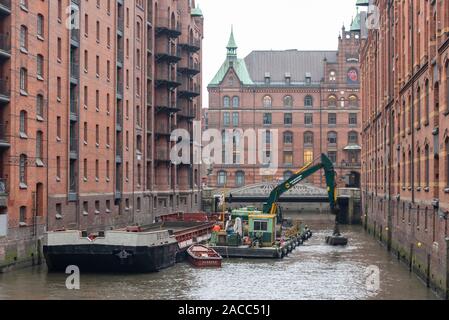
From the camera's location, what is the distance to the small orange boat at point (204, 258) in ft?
159

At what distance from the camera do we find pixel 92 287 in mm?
38594

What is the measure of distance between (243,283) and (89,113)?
20678mm

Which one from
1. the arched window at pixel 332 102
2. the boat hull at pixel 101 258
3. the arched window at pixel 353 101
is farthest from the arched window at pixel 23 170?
the arched window at pixel 353 101

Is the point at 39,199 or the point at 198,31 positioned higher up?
the point at 198,31

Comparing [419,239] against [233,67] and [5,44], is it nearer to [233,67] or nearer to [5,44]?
[5,44]

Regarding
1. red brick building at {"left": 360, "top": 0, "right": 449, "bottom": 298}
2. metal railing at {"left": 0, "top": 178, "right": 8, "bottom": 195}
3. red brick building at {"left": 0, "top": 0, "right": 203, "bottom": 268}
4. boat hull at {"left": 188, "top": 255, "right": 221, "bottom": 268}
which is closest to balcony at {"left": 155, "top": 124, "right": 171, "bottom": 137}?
red brick building at {"left": 0, "top": 0, "right": 203, "bottom": 268}

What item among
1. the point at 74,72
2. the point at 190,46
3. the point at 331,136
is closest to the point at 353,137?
the point at 331,136

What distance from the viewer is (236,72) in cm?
13025

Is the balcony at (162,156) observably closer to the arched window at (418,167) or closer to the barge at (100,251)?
the barge at (100,251)

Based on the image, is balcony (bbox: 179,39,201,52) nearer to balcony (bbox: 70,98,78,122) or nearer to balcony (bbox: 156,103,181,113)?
balcony (bbox: 156,103,181,113)

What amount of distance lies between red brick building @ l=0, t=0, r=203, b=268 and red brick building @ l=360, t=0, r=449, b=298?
20.2 meters
